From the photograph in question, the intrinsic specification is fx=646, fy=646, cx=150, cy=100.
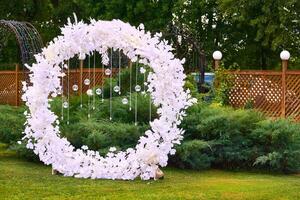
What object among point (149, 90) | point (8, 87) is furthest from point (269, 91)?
point (8, 87)

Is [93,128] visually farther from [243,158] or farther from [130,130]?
[243,158]

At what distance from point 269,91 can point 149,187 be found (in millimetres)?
9319

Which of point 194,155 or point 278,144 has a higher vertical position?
point 278,144

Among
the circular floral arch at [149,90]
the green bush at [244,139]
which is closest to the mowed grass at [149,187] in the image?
the circular floral arch at [149,90]

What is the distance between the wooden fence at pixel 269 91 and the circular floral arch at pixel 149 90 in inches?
312

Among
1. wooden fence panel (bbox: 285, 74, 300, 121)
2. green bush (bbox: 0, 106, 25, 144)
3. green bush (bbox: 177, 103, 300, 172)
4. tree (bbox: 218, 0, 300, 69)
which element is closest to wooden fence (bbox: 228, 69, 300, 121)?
wooden fence panel (bbox: 285, 74, 300, 121)

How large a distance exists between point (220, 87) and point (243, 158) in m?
7.06

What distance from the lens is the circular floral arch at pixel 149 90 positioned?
769cm

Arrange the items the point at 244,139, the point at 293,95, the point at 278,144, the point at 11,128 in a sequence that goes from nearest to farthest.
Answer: the point at 278,144, the point at 244,139, the point at 11,128, the point at 293,95

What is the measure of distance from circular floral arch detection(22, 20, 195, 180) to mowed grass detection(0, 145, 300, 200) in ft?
0.68

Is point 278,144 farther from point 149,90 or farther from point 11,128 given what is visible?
point 11,128

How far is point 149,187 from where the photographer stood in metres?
7.24

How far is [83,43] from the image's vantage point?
7.92m

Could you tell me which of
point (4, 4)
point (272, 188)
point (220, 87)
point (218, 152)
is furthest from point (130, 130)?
point (4, 4)
